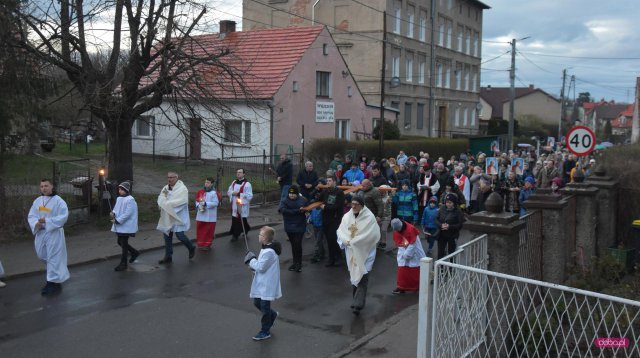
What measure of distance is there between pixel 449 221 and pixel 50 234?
6.91 metres

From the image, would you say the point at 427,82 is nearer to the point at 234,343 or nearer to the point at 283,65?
the point at 283,65

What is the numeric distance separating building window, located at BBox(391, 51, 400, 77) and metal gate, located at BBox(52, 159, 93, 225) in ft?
94.8

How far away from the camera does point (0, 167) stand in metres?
15.0

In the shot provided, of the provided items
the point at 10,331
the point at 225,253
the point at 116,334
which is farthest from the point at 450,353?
the point at 225,253

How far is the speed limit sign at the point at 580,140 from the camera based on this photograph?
12859mm

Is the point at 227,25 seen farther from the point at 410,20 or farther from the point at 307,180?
the point at 307,180

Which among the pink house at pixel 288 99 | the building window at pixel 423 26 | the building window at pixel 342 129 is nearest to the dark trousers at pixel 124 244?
the pink house at pixel 288 99

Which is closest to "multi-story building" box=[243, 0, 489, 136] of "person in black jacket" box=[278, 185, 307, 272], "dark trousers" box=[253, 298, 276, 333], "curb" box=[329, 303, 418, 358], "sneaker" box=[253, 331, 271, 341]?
"person in black jacket" box=[278, 185, 307, 272]

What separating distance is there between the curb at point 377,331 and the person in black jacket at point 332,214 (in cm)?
295

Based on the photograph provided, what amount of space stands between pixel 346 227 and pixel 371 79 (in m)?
30.9

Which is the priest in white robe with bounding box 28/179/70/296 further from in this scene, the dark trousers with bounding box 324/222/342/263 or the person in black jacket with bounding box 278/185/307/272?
the dark trousers with bounding box 324/222/342/263

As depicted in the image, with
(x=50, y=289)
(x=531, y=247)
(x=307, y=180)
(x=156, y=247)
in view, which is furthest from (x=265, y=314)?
(x=307, y=180)

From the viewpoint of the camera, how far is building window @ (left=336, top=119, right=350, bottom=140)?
106ft

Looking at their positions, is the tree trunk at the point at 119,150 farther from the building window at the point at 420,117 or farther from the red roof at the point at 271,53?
the building window at the point at 420,117
